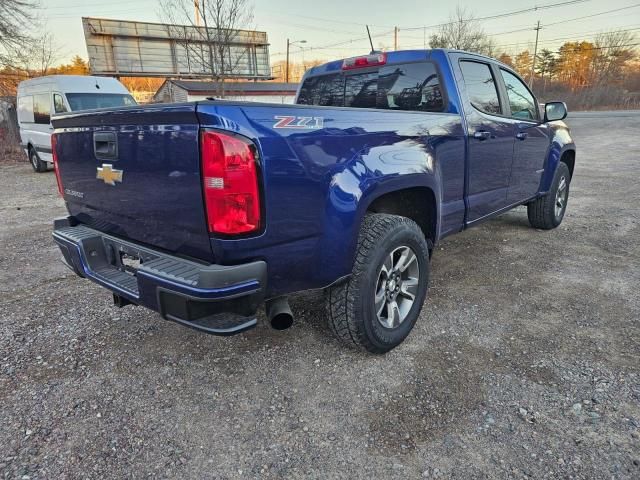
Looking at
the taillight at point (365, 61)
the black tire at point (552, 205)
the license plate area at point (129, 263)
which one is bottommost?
the black tire at point (552, 205)

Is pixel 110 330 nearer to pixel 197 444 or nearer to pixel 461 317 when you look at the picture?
pixel 197 444

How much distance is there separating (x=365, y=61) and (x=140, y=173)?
230 centimetres

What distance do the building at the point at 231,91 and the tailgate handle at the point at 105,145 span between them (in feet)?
77.5

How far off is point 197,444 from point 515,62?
2870 inches

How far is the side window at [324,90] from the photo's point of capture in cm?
394

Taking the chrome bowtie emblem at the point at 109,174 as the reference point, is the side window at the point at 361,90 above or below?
above

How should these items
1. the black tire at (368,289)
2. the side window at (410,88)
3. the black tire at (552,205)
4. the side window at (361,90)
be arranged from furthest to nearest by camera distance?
the black tire at (552,205) < the side window at (361,90) < the side window at (410,88) < the black tire at (368,289)

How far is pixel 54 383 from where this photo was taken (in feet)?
8.29

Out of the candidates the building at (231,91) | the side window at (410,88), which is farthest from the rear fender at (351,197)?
the building at (231,91)

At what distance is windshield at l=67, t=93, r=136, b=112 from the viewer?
34.6ft

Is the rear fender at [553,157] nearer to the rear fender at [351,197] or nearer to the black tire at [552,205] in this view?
the black tire at [552,205]

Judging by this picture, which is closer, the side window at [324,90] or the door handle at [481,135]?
the door handle at [481,135]

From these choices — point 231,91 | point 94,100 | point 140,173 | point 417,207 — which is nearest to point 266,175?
point 140,173

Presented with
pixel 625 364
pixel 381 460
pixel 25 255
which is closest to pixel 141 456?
pixel 381 460
